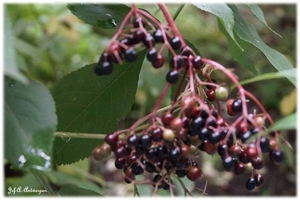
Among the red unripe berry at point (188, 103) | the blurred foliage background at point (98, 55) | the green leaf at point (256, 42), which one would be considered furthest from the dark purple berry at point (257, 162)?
the blurred foliage background at point (98, 55)

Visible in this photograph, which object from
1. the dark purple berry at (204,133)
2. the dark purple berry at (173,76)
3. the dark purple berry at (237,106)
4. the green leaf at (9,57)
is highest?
the green leaf at (9,57)

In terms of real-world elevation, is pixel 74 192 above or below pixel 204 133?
below

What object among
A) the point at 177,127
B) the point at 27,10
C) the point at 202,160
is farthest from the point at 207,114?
the point at 202,160

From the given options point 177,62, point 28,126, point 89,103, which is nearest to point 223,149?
point 177,62

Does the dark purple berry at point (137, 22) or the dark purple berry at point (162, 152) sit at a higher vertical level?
the dark purple berry at point (137, 22)

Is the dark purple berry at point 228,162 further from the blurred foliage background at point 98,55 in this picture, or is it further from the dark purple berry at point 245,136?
the blurred foliage background at point 98,55

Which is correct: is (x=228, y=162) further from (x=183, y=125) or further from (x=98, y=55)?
(x=98, y=55)

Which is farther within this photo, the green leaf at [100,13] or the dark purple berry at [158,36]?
the green leaf at [100,13]

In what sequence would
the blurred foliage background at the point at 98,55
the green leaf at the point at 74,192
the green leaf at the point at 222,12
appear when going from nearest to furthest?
the green leaf at the point at 222,12
the green leaf at the point at 74,192
the blurred foliage background at the point at 98,55
